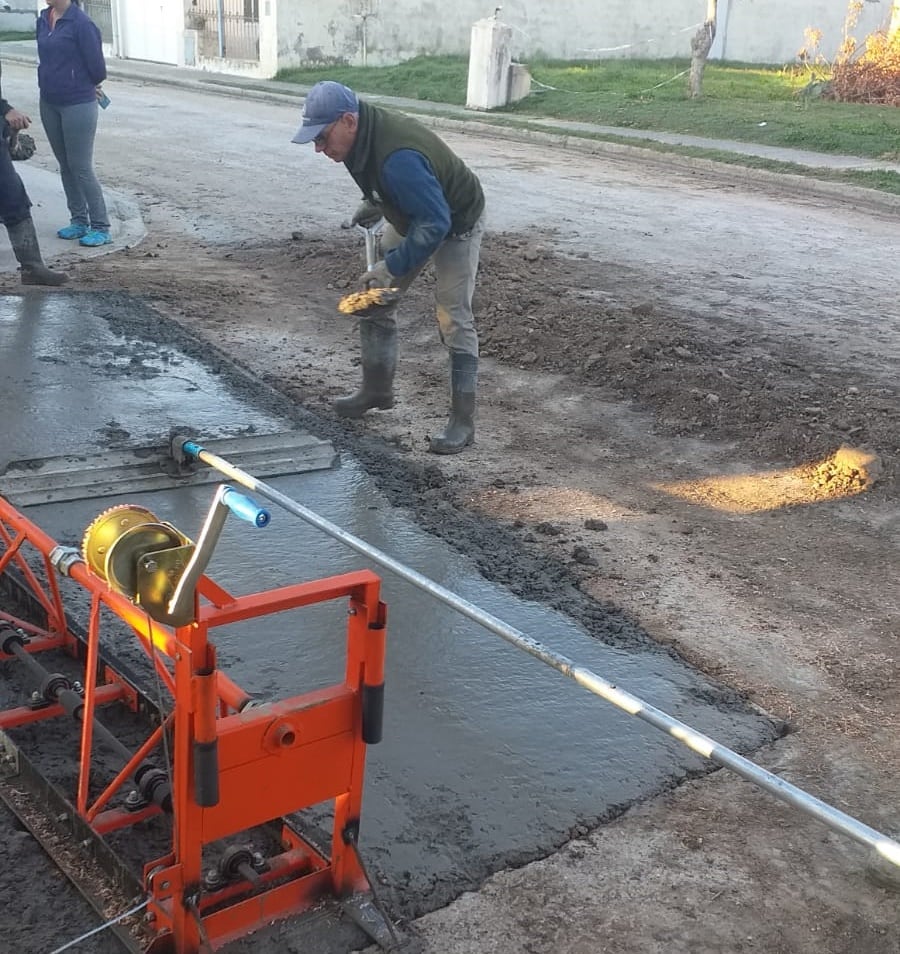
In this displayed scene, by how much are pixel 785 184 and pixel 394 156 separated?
11636 mm

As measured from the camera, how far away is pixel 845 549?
5.02m

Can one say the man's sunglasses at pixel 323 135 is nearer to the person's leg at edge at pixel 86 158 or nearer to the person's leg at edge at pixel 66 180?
the person's leg at edge at pixel 86 158

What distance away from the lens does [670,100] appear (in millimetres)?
21859

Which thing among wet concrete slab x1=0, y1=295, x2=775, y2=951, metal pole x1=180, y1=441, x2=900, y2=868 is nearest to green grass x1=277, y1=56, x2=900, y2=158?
wet concrete slab x1=0, y1=295, x2=775, y2=951

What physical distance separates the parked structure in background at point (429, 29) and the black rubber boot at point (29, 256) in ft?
69.5

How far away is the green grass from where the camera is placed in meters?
18.7

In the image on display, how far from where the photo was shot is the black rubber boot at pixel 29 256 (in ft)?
Result: 25.4

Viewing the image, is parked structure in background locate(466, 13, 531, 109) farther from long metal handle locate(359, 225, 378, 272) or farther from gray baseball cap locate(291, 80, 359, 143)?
gray baseball cap locate(291, 80, 359, 143)

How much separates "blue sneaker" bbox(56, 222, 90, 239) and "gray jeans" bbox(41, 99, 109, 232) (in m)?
0.03

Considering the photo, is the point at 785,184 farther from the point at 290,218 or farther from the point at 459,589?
the point at 459,589

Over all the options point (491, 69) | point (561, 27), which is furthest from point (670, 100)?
point (561, 27)

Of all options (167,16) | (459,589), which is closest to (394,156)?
(459,589)

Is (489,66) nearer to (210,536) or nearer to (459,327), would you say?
(459,327)

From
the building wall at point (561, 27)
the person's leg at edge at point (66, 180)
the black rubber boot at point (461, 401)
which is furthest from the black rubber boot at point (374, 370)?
the building wall at point (561, 27)
